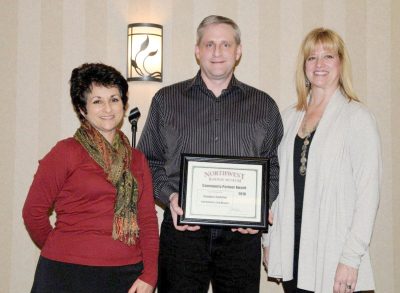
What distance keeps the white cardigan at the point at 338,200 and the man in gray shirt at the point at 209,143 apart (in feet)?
0.90

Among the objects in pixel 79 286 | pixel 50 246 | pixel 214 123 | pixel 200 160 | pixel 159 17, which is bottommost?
pixel 79 286

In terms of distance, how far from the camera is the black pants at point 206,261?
2.37m

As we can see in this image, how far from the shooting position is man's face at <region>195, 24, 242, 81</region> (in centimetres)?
246

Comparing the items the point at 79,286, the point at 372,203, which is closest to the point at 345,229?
the point at 372,203

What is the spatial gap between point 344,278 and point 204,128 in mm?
987

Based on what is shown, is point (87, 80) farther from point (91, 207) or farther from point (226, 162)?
point (226, 162)

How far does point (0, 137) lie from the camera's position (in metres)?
3.12

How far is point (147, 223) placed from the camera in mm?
2254

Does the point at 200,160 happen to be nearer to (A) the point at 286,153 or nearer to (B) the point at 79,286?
(A) the point at 286,153

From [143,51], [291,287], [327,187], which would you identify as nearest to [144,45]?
[143,51]

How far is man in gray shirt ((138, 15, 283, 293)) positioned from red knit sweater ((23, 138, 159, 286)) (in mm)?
321

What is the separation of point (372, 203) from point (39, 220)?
1484 millimetres

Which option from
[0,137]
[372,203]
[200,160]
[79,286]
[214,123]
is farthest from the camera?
[0,137]

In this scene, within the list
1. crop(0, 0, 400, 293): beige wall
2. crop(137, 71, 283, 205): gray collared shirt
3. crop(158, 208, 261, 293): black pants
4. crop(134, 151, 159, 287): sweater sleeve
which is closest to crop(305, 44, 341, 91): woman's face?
crop(137, 71, 283, 205): gray collared shirt
